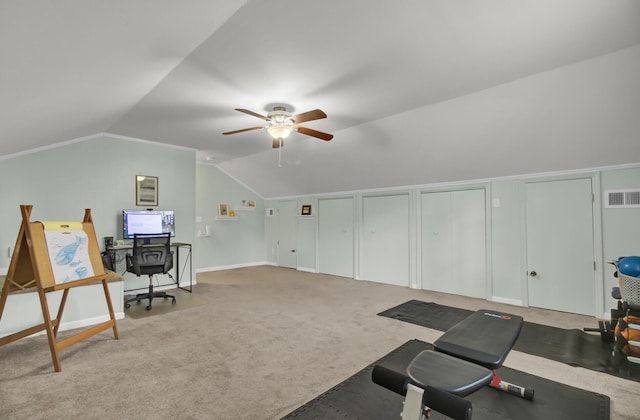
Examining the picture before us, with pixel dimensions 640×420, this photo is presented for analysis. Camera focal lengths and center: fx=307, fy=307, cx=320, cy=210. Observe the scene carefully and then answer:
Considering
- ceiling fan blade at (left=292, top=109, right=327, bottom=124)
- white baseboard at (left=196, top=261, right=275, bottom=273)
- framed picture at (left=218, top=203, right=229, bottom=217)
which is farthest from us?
framed picture at (left=218, top=203, right=229, bottom=217)

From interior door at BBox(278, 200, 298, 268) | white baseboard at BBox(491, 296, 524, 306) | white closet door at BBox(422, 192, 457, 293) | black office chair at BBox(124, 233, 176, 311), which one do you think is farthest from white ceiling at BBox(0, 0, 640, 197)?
interior door at BBox(278, 200, 298, 268)

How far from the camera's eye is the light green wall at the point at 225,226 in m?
6.86

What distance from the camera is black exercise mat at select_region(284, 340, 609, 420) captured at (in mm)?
1921

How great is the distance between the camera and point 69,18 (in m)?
1.47

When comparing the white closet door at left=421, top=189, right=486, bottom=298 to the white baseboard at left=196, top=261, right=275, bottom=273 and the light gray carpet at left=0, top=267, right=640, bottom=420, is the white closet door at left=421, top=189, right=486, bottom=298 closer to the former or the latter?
the light gray carpet at left=0, top=267, right=640, bottom=420

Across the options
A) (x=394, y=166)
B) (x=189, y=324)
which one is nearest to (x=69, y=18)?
(x=189, y=324)

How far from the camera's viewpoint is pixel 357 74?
2.76 metres

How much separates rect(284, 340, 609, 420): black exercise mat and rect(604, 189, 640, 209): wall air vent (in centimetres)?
259

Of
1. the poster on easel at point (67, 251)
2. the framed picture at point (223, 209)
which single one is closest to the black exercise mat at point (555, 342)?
the poster on easel at point (67, 251)

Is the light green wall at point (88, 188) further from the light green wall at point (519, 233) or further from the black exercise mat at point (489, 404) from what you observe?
the light green wall at point (519, 233)

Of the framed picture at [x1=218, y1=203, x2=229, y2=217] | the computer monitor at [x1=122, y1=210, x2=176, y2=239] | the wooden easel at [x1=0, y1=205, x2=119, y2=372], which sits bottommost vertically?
the wooden easel at [x1=0, y1=205, x2=119, y2=372]

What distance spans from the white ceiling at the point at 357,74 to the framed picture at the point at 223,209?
101 inches

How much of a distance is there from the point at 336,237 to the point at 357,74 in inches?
170

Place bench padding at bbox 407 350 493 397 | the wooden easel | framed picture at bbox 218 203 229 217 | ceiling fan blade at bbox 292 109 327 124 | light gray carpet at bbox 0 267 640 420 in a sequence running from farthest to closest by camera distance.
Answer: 1. framed picture at bbox 218 203 229 217
2. ceiling fan blade at bbox 292 109 327 124
3. the wooden easel
4. light gray carpet at bbox 0 267 640 420
5. bench padding at bbox 407 350 493 397
